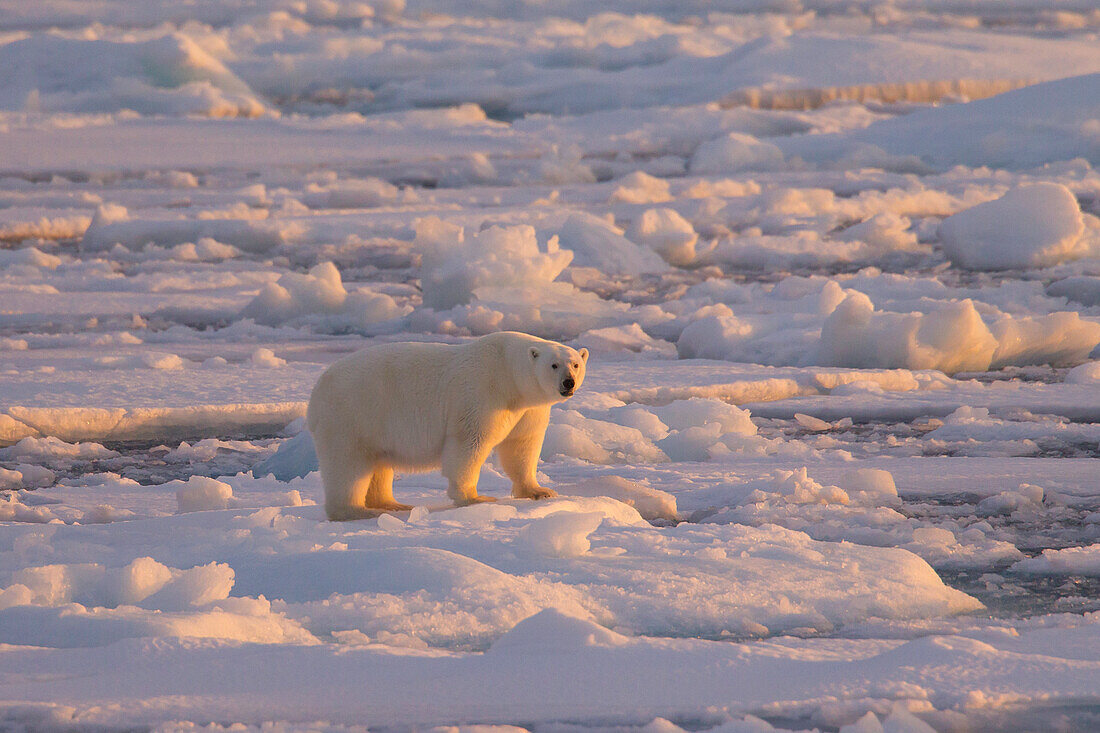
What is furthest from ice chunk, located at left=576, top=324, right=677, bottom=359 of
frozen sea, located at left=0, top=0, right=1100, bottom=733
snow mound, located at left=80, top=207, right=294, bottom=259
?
snow mound, located at left=80, top=207, right=294, bottom=259

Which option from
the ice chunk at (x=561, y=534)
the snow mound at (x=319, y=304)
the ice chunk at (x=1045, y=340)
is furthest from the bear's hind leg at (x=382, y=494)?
the snow mound at (x=319, y=304)

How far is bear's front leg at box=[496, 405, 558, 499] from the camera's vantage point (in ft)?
12.3

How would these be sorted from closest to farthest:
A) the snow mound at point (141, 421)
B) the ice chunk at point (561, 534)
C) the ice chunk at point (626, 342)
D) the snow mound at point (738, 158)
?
the ice chunk at point (561, 534) → the snow mound at point (141, 421) → the ice chunk at point (626, 342) → the snow mound at point (738, 158)

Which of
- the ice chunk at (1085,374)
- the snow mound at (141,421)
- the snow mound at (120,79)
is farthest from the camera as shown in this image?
the snow mound at (120,79)

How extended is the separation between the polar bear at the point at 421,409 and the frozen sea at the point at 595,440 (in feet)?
0.59

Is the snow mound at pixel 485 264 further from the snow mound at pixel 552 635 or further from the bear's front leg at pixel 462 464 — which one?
the snow mound at pixel 552 635

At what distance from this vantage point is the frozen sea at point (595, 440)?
243 cm

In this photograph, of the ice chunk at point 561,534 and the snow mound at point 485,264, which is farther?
the snow mound at point 485,264

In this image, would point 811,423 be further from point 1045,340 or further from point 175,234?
point 175,234

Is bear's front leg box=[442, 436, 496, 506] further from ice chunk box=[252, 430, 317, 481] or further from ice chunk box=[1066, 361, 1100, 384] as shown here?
ice chunk box=[1066, 361, 1100, 384]

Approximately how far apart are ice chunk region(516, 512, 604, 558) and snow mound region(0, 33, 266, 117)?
1803cm

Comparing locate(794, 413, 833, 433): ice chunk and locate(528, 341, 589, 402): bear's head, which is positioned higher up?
locate(528, 341, 589, 402): bear's head

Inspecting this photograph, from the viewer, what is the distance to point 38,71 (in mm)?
21000

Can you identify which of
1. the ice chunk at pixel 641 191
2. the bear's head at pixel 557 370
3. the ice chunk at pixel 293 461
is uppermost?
the bear's head at pixel 557 370
